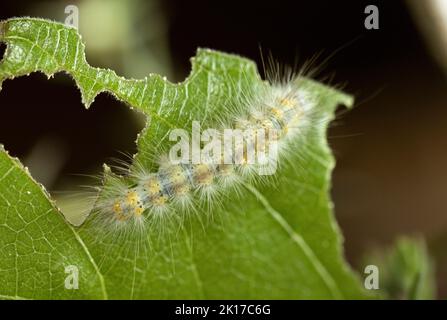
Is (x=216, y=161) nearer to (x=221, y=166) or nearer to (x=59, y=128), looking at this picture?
(x=221, y=166)

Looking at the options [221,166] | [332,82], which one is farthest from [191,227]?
[332,82]

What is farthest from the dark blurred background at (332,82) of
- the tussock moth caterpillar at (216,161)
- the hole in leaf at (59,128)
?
the tussock moth caterpillar at (216,161)

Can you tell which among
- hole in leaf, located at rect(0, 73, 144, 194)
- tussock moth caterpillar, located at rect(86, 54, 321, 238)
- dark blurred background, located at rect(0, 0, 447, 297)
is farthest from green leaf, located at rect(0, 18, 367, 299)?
hole in leaf, located at rect(0, 73, 144, 194)

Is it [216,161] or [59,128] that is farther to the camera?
[59,128]

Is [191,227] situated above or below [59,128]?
below

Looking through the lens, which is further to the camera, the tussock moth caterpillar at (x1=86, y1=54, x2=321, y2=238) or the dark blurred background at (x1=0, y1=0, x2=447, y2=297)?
the dark blurred background at (x1=0, y1=0, x2=447, y2=297)

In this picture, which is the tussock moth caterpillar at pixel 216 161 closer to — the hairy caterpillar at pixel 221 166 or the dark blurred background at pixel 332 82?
the hairy caterpillar at pixel 221 166

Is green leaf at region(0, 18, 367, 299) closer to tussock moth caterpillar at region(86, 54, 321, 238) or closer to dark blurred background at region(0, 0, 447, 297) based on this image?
tussock moth caterpillar at region(86, 54, 321, 238)
